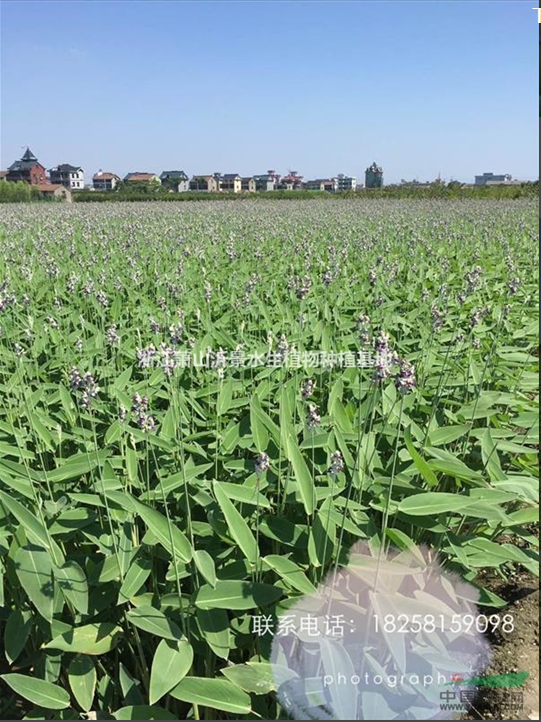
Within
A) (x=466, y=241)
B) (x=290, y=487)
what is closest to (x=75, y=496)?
(x=290, y=487)

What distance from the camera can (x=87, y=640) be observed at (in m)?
1.55

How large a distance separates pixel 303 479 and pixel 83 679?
832 mm

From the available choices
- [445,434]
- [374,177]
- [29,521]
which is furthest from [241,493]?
[374,177]

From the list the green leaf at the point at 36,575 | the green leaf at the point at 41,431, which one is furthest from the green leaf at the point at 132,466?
the green leaf at the point at 36,575

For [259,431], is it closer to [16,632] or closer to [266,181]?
[16,632]

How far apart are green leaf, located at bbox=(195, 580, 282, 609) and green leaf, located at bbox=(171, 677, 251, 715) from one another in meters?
0.18

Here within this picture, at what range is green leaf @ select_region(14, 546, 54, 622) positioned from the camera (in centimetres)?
154

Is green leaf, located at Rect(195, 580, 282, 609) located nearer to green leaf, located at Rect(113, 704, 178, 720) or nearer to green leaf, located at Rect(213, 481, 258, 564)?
green leaf, located at Rect(213, 481, 258, 564)

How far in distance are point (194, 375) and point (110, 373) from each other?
1.60 feet

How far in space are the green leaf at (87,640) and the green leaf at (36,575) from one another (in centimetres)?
7

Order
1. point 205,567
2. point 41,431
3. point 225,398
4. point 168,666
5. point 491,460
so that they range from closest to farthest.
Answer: point 168,666 < point 205,567 < point 491,460 < point 41,431 < point 225,398

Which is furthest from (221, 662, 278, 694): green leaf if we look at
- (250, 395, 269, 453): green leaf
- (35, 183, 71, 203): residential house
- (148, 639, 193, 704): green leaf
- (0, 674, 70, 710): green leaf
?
(35, 183, 71, 203): residential house

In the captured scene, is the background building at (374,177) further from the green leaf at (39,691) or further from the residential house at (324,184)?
the green leaf at (39,691)

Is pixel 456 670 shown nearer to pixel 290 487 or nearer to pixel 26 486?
pixel 290 487
